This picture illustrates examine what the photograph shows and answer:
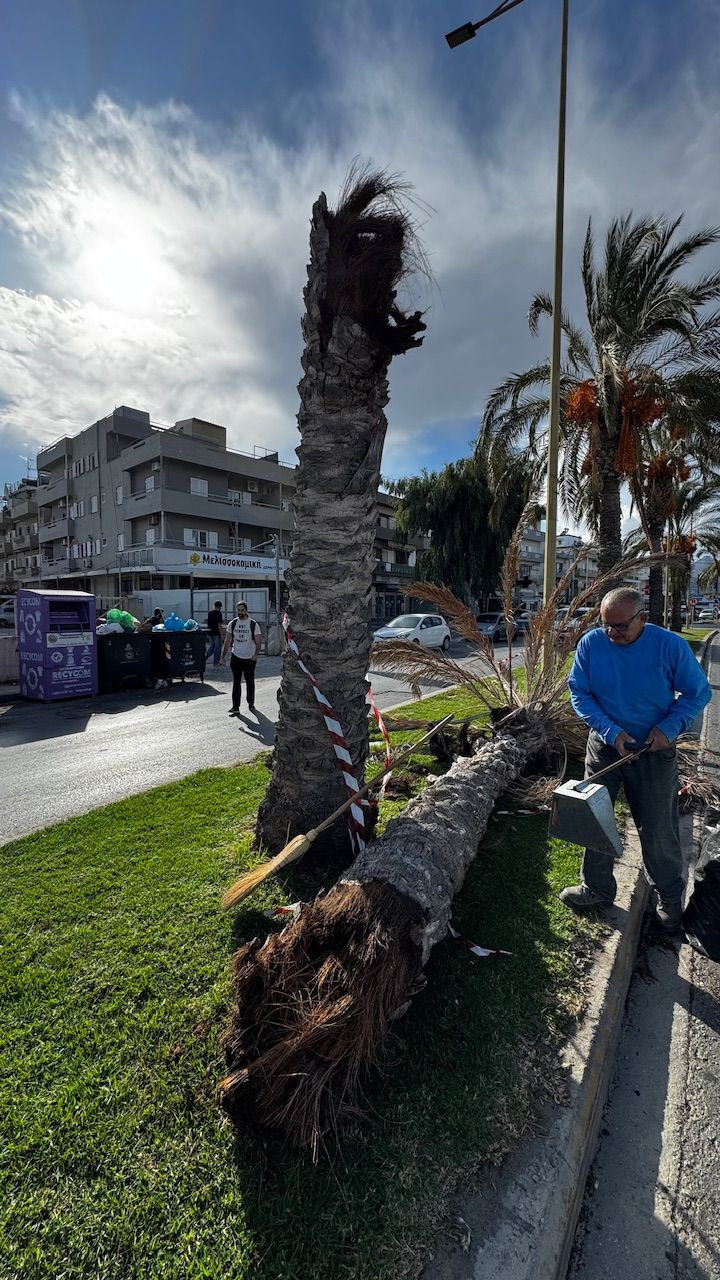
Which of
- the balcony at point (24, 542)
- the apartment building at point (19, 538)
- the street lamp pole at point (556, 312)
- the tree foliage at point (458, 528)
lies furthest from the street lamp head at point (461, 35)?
the balcony at point (24, 542)

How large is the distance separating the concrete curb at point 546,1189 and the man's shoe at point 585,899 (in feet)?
2.41

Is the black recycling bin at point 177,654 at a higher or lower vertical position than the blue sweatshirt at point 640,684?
lower

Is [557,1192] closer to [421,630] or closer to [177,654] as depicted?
[177,654]

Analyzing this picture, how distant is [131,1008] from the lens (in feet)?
7.59

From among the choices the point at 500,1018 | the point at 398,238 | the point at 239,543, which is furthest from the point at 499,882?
the point at 239,543

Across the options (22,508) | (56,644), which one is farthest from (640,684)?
(22,508)

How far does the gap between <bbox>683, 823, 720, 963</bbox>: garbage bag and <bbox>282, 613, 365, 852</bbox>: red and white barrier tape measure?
1.88 meters

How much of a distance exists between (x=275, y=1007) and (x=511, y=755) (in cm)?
341

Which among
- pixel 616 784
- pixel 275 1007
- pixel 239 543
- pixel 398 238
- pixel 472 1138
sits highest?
pixel 239 543

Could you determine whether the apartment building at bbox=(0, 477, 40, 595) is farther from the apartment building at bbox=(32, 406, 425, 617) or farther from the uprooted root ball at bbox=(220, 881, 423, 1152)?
the uprooted root ball at bbox=(220, 881, 423, 1152)

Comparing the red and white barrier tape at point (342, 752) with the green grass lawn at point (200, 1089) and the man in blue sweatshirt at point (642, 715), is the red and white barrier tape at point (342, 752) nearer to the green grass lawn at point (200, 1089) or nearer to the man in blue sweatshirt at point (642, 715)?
the green grass lawn at point (200, 1089)

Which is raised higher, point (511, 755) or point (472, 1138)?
point (511, 755)

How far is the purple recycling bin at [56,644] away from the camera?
10008mm

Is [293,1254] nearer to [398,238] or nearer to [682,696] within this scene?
[682,696]
